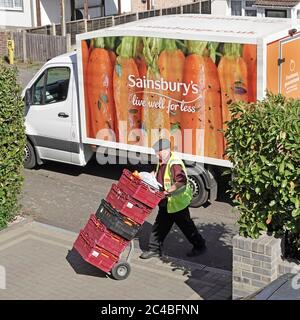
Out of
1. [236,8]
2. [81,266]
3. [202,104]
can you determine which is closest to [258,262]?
[81,266]

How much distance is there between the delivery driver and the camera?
951 cm

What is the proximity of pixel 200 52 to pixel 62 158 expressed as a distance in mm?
3783

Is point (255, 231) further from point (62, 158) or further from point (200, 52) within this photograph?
point (62, 158)

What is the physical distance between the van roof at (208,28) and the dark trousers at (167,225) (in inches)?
119

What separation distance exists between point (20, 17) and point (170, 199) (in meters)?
25.6

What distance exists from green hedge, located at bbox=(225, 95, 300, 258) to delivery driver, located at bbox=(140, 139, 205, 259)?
177cm

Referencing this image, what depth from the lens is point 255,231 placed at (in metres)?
7.59

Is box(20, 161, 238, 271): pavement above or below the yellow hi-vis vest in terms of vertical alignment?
below

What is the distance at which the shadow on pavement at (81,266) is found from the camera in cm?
948

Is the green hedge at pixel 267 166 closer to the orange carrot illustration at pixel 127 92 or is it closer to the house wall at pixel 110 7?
the orange carrot illustration at pixel 127 92

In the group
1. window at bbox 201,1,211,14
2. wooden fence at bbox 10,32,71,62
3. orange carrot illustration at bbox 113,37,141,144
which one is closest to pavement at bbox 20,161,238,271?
orange carrot illustration at bbox 113,37,141,144

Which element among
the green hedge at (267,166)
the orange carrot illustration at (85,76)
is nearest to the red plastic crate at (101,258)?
the green hedge at (267,166)

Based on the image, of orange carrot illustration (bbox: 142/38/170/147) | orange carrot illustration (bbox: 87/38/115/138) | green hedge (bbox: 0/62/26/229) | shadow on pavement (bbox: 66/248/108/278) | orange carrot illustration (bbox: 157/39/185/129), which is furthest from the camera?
orange carrot illustration (bbox: 87/38/115/138)

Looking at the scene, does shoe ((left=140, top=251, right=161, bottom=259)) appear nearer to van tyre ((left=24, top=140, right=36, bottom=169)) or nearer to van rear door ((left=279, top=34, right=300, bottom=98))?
van rear door ((left=279, top=34, right=300, bottom=98))
